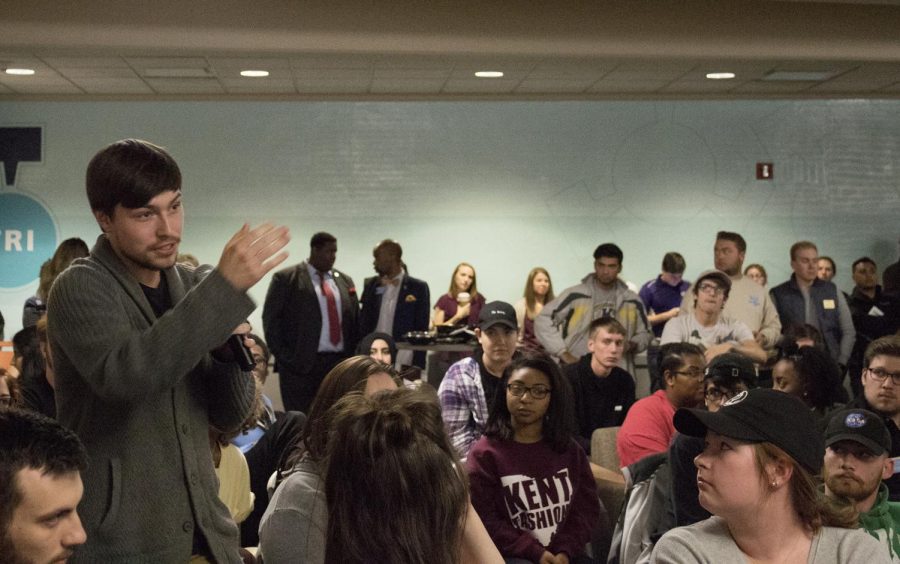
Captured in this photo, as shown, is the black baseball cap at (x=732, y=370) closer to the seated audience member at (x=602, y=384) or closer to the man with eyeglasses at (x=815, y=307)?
the seated audience member at (x=602, y=384)

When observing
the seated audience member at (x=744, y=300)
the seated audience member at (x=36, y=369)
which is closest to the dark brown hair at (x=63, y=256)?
the seated audience member at (x=36, y=369)

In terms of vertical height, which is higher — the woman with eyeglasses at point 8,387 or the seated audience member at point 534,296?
the seated audience member at point 534,296

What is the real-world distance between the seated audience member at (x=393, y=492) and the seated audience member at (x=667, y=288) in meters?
7.24

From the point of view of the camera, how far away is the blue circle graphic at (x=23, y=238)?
9.20 metres

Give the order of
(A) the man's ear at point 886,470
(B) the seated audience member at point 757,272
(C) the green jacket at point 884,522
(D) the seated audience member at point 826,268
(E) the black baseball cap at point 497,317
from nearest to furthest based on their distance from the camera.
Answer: (C) the green jacket at point 884,522
(A) the man's ear at point 886,470
(E) the black baseball cap at point 497,317
(B) the seated audience member at point 757,272
(D) the seated audience member at point 826,268

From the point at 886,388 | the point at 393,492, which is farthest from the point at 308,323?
the point at 393,492

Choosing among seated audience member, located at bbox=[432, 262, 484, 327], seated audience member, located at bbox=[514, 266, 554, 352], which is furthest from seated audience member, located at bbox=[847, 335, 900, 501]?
seated audience member, located at bbox=[432, 262, 484, 327]

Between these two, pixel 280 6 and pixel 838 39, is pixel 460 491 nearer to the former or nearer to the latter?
pixel 280 6

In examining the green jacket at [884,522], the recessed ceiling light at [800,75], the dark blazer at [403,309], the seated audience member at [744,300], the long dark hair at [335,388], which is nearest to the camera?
the long dark hair at [335,388]

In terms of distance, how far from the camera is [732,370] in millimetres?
4078

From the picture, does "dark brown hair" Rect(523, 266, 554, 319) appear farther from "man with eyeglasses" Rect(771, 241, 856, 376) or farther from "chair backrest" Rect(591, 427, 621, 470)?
"chair backrest" Rect(591, 427, 621, 470)

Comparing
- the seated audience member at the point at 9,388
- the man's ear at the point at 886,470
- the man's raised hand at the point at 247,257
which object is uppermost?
the man's raised hand at the point at 247,257

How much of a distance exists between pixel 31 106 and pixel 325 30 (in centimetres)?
356

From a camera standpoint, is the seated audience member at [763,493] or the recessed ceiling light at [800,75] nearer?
the seated audience member at [763,493]
